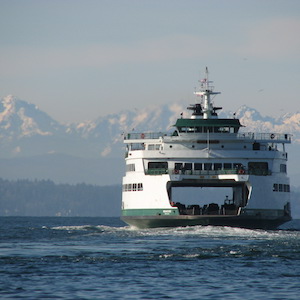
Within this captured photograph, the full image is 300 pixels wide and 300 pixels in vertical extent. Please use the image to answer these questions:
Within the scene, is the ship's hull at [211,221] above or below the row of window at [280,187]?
below

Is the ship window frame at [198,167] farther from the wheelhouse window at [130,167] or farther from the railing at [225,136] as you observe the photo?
the wheelhouse window at [130,167]

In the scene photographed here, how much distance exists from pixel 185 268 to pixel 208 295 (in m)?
8.15

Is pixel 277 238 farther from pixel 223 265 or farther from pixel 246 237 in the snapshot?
pixel 223 265

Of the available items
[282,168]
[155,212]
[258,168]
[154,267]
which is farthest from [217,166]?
[154,267]

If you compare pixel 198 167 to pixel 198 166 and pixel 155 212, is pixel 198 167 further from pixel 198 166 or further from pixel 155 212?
pixel 155 212

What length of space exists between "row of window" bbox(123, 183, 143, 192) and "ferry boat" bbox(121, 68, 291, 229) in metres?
0.08

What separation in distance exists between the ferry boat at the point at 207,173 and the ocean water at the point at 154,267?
7176 millimetres

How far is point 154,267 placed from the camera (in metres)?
44.5

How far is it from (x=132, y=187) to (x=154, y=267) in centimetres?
3295

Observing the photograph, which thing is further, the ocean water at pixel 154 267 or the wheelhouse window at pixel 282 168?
the wheelhouse window at pixel 282 168

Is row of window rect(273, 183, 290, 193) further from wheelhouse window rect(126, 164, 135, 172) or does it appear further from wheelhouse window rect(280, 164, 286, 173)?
wheelhouse window rect(126, 164, 135, 172)

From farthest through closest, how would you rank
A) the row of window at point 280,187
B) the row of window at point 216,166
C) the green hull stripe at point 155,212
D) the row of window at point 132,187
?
the row of window at point 132,187, the row of window at point 280,187, the row of window at point 216,166, the green hull stripe at point 155,212

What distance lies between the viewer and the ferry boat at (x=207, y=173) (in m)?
71.7

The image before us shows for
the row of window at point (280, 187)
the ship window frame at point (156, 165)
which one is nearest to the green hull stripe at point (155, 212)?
the ship window frame at point (156, 165)
